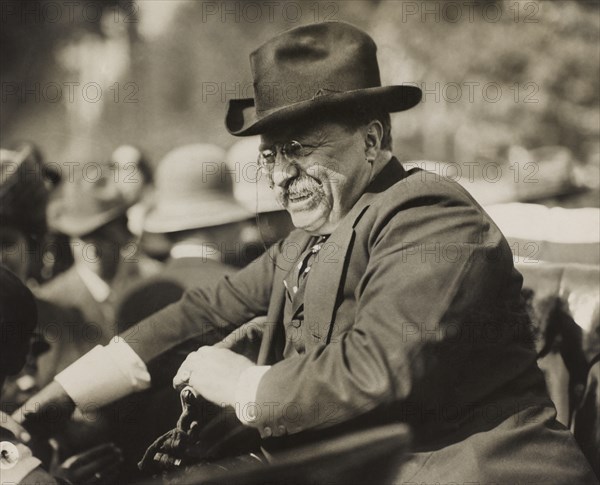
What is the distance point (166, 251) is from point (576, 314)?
5.06 ft

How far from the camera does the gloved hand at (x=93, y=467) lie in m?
2.47

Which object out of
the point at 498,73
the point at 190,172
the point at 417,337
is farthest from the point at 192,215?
the point at 498,73

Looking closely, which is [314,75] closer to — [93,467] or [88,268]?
[88,268]

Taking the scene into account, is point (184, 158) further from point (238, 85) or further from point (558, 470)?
point (558, 470)

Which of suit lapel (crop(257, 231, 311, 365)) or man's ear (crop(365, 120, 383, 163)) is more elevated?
man's ear (crop(365, 120, 383, 163))

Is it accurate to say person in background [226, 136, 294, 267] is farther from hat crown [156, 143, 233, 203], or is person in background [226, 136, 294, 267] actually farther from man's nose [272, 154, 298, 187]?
man's nose [272, 154, 298, 187]

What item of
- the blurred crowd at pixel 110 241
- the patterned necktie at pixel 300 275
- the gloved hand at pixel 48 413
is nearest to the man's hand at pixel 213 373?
the patterned necktie at pixel 300 275

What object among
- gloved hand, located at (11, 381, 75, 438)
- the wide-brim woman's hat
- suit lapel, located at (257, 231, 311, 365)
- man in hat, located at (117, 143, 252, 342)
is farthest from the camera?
man in hat, located at (117, 143, 252, 342)

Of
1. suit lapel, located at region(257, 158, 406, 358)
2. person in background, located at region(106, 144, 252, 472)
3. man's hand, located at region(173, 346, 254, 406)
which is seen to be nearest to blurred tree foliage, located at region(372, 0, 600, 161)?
suit lapel, located at region(257, 158, 406, 358)

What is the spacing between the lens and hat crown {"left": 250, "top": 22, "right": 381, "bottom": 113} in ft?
7.05

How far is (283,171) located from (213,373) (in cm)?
70

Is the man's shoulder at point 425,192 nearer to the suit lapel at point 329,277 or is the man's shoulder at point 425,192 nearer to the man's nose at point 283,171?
the suit lapel at point 329,277

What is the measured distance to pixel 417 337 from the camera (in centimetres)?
179

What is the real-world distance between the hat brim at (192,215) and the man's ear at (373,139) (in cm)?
60
